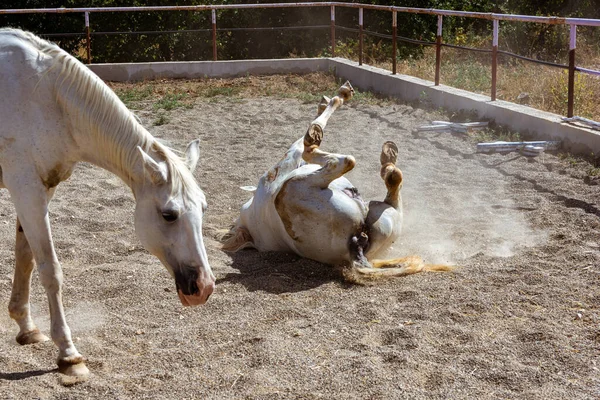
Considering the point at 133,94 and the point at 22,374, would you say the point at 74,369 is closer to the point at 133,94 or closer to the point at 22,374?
the point at 22,374

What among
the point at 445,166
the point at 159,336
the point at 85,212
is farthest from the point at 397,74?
the point at 159,336

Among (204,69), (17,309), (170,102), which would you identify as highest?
(204,69)

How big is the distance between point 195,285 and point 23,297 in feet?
3.72

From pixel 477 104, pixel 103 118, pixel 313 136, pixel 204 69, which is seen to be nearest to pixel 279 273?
pixel 313 136

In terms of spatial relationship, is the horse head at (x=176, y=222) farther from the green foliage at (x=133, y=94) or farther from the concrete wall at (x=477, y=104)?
the green foliage at (x=133, y=94)

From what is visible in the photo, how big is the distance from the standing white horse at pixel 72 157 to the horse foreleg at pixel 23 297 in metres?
0.38

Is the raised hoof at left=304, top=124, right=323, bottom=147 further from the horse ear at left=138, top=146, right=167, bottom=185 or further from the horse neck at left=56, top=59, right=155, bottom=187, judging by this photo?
the horse ear at left=138, top=146, right=167, bottom=185

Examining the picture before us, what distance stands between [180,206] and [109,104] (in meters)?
0.61

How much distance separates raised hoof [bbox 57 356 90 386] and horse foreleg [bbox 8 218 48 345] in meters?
0.48

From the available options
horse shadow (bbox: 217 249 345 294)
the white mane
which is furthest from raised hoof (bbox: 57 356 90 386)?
horse shadow (bbox: 217 249 345 294)

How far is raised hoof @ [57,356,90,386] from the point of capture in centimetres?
330

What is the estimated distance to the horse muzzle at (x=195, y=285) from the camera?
326 cm

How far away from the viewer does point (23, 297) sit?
12.5 feet

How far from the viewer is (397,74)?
11.1 metres
